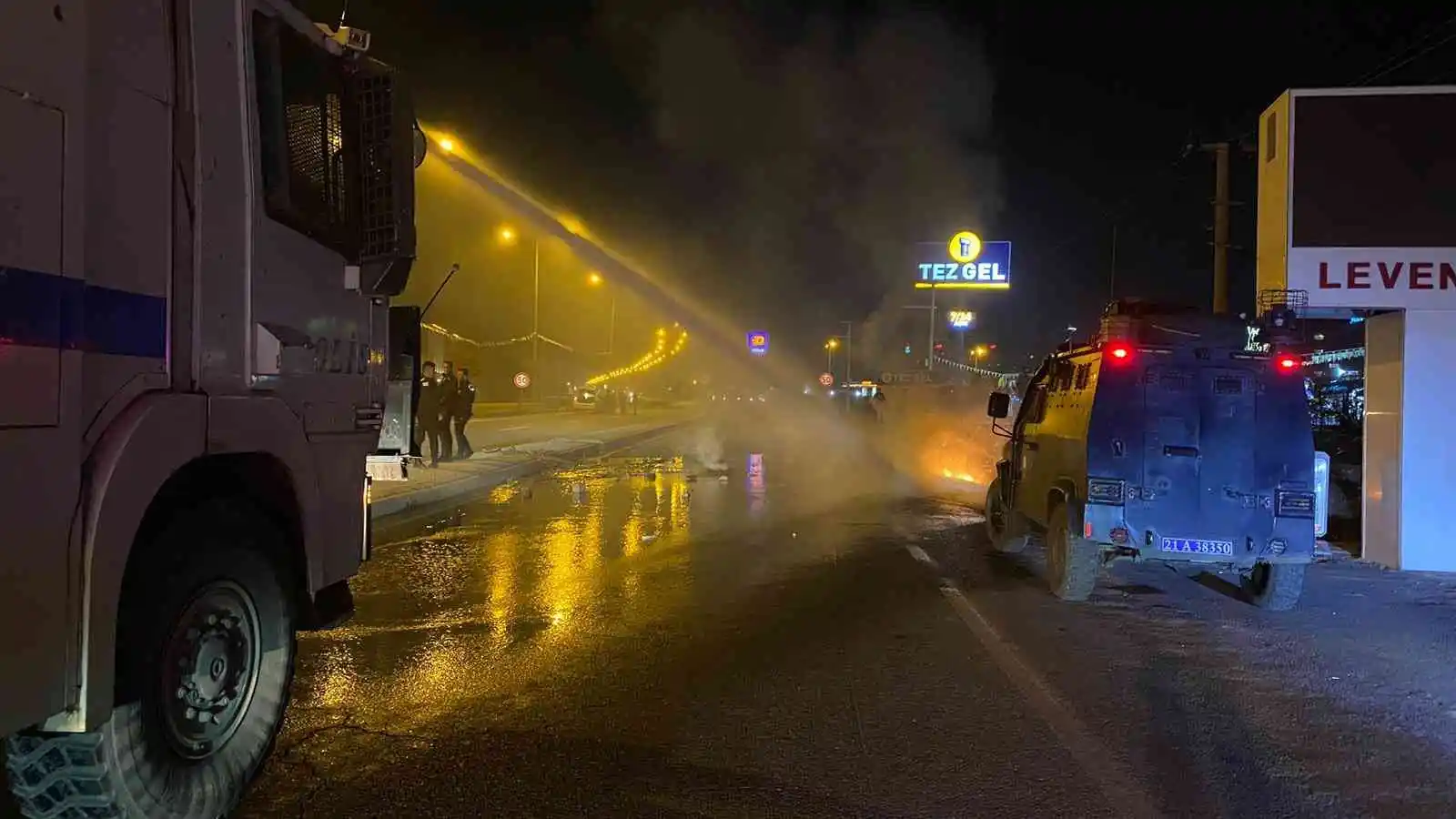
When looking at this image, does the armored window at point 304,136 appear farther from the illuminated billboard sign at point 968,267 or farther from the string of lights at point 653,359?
the string of lights at point 653,359

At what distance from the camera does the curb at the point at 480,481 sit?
1281 centimetres

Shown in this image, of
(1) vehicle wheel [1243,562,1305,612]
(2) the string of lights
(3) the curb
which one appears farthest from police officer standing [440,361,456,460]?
(2) the string of lights

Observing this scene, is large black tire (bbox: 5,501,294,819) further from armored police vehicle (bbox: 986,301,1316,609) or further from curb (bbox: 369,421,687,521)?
armored police vehicle (bbox: 986,301,1316,609)

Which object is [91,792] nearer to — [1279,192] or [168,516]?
[168,516]

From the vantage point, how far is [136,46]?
3.08 m

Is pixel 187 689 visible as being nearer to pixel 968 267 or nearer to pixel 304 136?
pixel 304 136

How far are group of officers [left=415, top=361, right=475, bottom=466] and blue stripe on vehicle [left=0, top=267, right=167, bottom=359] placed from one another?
1364 cm

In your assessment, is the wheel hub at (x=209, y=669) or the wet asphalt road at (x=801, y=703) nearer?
the wheel hub at (x=209, y=669)

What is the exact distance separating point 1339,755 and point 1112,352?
3355 mm

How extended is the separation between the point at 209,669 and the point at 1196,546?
249 inches

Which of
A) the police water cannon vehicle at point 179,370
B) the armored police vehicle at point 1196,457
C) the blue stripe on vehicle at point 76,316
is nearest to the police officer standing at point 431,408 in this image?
the armored police vehicle at point 1196,457

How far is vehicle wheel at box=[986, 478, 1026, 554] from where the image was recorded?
395 inches

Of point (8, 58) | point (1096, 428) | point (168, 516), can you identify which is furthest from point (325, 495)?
point (1096, 428)

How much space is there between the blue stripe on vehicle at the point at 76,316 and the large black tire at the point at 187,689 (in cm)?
61
